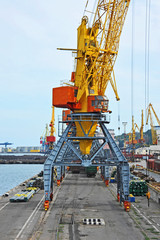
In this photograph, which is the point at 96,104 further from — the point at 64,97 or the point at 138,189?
the point at 138,189

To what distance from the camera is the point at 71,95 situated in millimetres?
33250

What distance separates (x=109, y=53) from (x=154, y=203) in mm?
21329

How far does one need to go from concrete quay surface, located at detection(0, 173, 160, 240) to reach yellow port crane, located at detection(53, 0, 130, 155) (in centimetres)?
779

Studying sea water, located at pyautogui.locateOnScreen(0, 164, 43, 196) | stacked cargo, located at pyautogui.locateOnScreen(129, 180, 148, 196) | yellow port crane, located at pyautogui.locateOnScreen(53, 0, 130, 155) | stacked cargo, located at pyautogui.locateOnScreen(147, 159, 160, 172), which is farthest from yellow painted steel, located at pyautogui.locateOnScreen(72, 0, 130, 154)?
stacked cargo, located at pyautogui.locateOnScreen(147, 159, 160, 172)

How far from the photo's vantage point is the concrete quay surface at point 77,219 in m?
21.3

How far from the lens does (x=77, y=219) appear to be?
26.0 metres

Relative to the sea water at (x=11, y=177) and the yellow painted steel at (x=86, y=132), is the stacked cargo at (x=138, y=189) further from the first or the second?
the sea water at (x=11, y=177)

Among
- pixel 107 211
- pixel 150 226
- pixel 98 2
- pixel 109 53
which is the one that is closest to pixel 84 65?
pixel 109 53

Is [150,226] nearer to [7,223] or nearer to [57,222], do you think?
[57,222]

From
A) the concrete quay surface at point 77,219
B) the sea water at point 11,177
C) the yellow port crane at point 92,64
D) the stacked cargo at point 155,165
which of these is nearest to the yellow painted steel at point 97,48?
the yellow port crane at point 92,64

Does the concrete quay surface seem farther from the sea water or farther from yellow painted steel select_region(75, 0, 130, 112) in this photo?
the sea water

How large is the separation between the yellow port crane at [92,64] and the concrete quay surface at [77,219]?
7.79m

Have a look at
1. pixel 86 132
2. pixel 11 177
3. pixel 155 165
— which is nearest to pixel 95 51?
pixel 86 132

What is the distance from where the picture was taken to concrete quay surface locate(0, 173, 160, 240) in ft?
69.9
